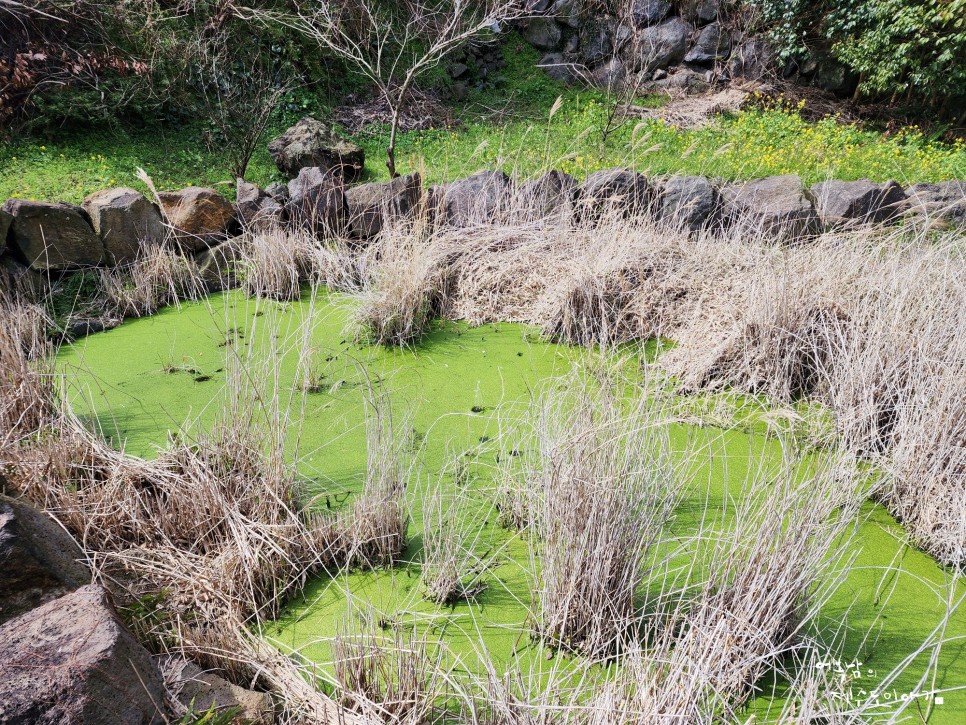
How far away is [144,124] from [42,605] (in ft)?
25.1

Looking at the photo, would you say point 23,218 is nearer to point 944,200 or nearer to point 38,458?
point 38,458

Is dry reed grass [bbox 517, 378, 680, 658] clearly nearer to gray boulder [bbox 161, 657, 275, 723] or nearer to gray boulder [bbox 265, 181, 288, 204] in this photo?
gray boulder [bbox 161, 657, 275, 723]

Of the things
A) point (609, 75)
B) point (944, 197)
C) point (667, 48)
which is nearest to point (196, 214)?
point (944, 197)

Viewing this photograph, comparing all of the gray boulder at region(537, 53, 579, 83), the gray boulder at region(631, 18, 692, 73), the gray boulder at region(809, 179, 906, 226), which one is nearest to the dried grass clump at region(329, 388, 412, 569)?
the gray boulder at region(809, 179, 906, 226)

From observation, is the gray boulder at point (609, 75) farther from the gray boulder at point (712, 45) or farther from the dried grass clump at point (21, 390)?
the dried grass clump at point (21, 390)

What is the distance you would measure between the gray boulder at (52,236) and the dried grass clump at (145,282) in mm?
205

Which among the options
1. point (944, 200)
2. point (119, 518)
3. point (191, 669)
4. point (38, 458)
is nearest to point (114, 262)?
point (38, 458)

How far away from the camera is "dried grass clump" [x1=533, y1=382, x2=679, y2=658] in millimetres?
1980

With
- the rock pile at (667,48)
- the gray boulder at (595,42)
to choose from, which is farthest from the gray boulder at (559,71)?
the gray boulder at (595,42)

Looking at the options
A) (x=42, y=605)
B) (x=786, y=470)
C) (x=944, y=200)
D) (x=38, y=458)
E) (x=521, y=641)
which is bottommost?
(x=521, y=641)

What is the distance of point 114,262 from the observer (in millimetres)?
4824

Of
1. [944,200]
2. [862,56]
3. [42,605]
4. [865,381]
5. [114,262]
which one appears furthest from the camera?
[862,56]

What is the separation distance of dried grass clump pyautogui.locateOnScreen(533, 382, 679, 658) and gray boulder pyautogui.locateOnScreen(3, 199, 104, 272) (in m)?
4.04

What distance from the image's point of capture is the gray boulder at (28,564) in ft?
4.80
